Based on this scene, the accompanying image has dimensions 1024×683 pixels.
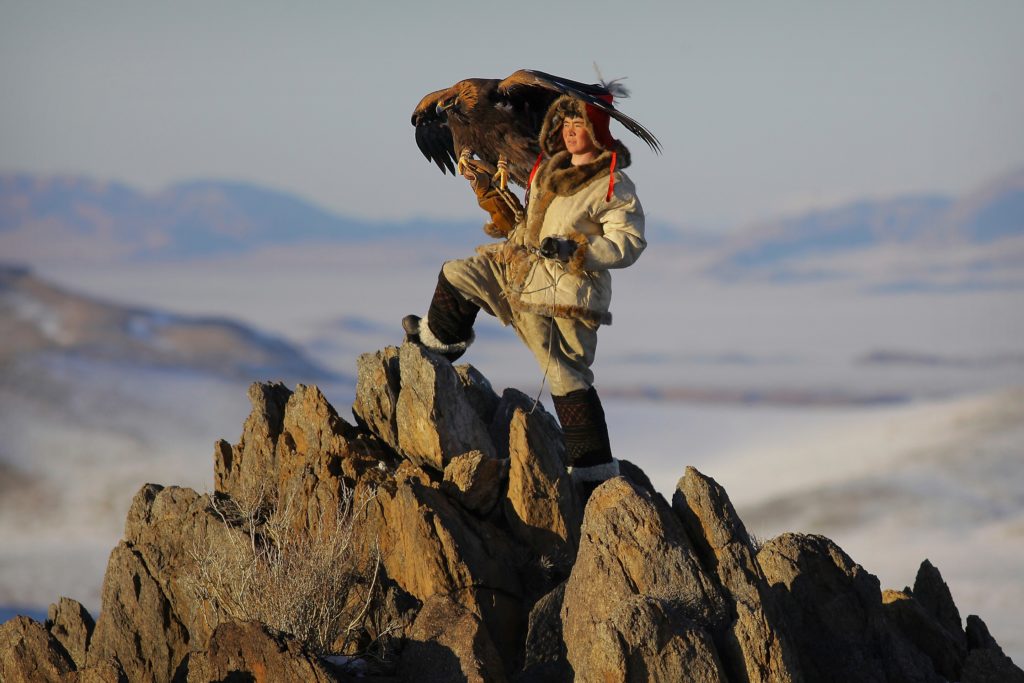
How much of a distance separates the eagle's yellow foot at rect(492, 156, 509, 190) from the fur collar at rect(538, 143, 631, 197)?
52 cm

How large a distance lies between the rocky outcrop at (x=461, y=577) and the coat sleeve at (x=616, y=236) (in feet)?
3.87

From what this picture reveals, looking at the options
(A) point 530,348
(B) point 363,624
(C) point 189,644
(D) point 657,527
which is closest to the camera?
(D) point 657,527

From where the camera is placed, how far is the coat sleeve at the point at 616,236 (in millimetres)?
9023

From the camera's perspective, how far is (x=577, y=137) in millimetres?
9273

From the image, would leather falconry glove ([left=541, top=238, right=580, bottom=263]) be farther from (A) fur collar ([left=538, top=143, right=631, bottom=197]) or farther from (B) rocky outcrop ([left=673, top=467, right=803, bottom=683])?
(B) rocky outcrop ([left=673, top=467, right=803, bottom=683])

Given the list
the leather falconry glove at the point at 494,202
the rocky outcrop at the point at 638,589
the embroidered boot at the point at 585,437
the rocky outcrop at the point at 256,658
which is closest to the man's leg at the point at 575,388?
the embroidered boot at the point at 585,437

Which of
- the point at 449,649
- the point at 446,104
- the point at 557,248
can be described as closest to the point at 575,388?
the point at 557,248

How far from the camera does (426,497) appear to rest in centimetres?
870

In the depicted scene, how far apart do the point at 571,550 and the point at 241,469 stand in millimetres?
2659

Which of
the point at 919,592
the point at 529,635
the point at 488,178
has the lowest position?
the point at 529,635

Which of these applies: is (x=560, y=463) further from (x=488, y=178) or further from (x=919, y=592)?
(x=919, y=592)

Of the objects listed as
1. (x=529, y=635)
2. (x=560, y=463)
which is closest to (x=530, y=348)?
(x=560, y=463)

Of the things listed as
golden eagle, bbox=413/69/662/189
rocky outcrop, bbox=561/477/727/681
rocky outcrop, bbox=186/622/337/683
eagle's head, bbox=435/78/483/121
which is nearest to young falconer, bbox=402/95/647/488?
golden eagle, bbox=413/69/662/189

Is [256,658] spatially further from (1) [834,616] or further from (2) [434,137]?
(2) [434,137]
